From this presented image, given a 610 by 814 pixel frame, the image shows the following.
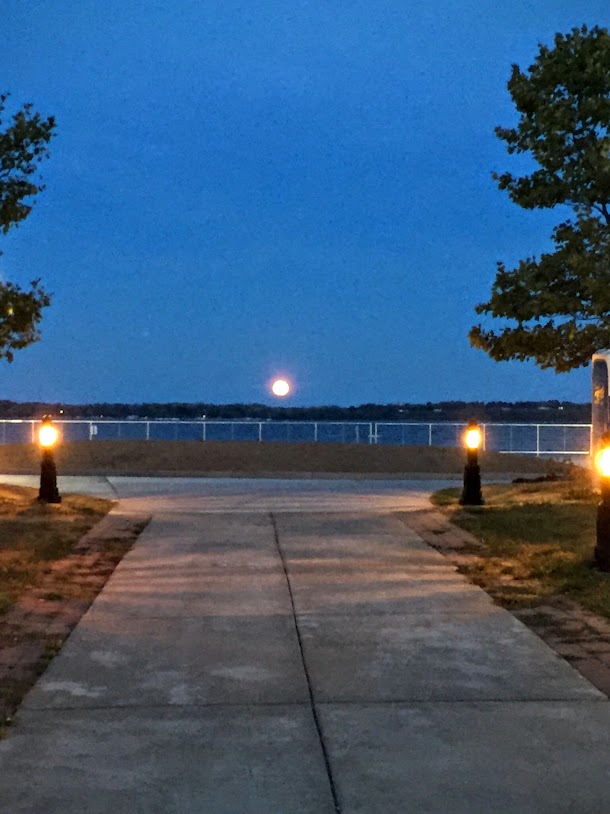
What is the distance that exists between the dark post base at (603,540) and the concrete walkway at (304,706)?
1.27 meters

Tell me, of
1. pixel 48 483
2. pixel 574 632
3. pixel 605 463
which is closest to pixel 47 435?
pixel 48 483

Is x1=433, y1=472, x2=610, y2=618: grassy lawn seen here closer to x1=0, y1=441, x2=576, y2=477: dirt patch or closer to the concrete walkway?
the concrete walkway

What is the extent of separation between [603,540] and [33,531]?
632 cm

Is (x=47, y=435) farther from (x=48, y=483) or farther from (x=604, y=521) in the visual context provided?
(x=604, y=521)

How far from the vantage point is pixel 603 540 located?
29.8ft

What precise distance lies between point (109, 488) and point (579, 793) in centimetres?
1537

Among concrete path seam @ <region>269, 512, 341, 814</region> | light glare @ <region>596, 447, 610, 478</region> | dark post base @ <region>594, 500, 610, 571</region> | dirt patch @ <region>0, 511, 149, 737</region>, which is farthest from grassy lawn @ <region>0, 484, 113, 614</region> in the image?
light glare @ <region>596, 447, 610, 478</region>

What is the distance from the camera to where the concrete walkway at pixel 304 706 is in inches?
171

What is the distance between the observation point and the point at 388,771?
4.55 metres

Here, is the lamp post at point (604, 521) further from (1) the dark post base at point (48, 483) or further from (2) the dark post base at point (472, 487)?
(1) the dark post base at point (48, 483)

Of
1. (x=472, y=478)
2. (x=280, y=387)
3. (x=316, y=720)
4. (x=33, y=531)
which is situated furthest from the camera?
(x=280, y=387)

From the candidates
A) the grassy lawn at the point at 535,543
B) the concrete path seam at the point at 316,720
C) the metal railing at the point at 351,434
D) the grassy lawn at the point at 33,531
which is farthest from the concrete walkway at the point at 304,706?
the metal railing at the point at 351,434

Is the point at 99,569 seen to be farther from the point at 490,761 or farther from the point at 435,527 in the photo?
the point at 490,761

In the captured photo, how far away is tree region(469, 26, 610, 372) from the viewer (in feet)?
45.2
